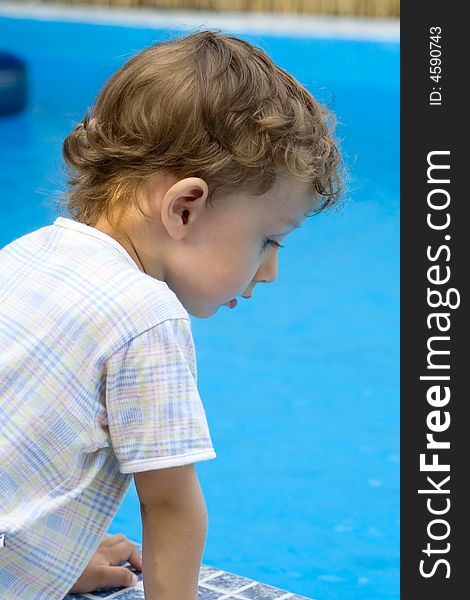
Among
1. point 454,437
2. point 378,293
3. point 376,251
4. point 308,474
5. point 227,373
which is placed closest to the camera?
point 454,437

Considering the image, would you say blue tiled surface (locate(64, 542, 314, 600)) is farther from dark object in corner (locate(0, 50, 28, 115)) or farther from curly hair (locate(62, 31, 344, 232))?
dark object in corner (locate(0, 50, 28, 115))

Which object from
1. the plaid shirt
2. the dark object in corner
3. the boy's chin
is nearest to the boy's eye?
the boy's chin

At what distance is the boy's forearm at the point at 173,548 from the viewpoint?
144 centimetres

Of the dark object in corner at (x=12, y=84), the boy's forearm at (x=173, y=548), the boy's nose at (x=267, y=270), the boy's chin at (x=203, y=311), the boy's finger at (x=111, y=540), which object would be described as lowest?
the boy's forearm at (x=173, y=548)

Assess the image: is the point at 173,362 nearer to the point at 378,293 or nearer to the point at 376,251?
the point at 378,293

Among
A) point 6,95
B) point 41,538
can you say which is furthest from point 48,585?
point 6,95

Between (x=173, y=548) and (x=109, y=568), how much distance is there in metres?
0.66

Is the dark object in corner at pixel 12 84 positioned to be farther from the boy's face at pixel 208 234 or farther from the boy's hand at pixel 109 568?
the boy's face at pixel 208 234

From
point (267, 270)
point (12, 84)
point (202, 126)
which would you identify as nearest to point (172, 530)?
point (267, 270)

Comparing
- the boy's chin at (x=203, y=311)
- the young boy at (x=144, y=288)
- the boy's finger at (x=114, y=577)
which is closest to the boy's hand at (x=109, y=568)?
the boy's finger at (x=114, y=577)

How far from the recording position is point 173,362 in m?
1.40

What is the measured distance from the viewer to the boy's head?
1.52 meters

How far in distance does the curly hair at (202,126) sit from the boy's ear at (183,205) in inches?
0.9

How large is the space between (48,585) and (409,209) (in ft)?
9.63
